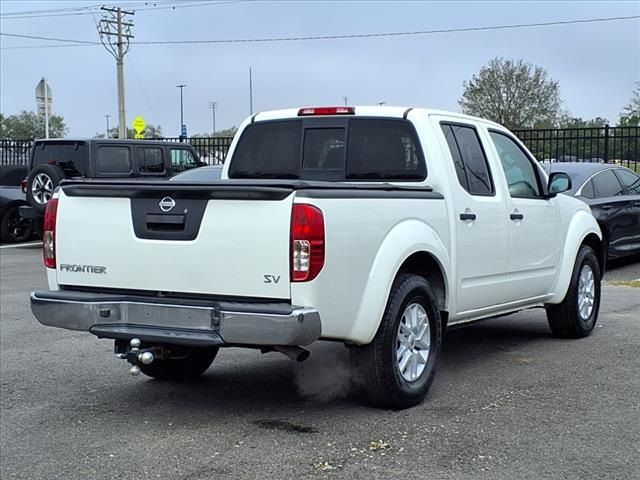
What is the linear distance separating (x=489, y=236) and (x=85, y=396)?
3073 mm

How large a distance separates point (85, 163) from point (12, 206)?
10.4ft

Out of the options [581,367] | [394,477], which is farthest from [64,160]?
[394,477]

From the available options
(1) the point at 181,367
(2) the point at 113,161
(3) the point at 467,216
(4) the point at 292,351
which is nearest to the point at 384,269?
(4) the point at 292,351

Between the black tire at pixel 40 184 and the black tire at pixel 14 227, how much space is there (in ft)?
8.81

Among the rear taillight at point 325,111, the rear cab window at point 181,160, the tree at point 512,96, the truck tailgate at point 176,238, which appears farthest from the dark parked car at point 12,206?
the tree at point 512,96

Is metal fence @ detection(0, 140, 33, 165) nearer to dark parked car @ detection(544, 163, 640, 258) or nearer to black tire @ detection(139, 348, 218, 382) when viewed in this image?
dark parked car @ detection(544, 163, 640, 258)

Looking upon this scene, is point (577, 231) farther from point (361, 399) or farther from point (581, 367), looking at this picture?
point (361, 399)

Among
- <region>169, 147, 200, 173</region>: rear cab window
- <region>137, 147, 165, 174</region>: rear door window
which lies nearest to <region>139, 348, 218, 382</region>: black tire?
<region>137, 147, 165, 174</region>: rear door window

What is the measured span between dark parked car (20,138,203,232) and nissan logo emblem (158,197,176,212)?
11264 mm

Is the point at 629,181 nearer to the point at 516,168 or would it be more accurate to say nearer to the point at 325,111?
the point at 516,168

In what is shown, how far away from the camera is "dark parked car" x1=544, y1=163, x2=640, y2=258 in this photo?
1198 cm

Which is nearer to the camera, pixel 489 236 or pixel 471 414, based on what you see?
pixel 471 414

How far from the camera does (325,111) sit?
6.38m

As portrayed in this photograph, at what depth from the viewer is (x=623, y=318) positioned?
8695 mm
